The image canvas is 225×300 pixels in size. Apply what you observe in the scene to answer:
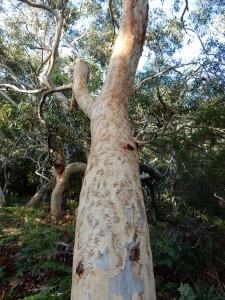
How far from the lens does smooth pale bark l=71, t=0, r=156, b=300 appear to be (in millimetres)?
1571

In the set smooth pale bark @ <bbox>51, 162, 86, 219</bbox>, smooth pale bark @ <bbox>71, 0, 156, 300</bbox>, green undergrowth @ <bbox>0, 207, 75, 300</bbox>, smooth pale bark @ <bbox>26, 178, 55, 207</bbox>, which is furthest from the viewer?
smooth pale bark @ <bbox>26, 178, 55, 207</bbox>

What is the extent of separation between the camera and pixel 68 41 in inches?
528

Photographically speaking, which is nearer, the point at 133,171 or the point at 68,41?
the point at 133,171

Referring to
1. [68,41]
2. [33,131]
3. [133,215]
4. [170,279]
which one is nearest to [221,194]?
[170,279]

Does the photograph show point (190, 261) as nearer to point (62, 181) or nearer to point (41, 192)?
point (62, 181)

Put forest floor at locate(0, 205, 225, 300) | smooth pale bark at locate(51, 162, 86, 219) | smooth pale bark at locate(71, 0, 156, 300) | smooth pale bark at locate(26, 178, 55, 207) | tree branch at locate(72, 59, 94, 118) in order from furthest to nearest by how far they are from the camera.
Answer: smooth pale bark at locate(26, 178, 55, 207) < smooth pale bark at locate(51, 162, 86, 219) < tree branch at locate(72, 59, 94, 118) < forest floor at locate(0, 205, 225, 300) < smooth pale bark at locate(71, 0, 156, 300)

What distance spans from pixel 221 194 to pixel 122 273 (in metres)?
7.21

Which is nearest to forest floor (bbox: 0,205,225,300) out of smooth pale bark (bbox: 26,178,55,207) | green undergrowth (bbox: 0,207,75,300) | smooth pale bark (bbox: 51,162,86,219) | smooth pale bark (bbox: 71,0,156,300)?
green undergrowth (bbox: 0,207,75,300)

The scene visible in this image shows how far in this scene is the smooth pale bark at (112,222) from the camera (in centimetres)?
157

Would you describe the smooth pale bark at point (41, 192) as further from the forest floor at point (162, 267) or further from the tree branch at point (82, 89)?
the tree branch at point (82, 89)

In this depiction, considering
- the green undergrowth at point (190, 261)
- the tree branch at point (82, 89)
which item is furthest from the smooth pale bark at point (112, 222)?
the green undergrowth at point (190, 261)

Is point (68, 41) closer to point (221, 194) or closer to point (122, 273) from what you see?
point (221, 194)

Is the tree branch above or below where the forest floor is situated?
above

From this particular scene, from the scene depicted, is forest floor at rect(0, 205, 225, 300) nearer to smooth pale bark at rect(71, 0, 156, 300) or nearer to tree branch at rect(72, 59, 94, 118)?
smooth pale bark at rect(71, 0, 156, 300)
